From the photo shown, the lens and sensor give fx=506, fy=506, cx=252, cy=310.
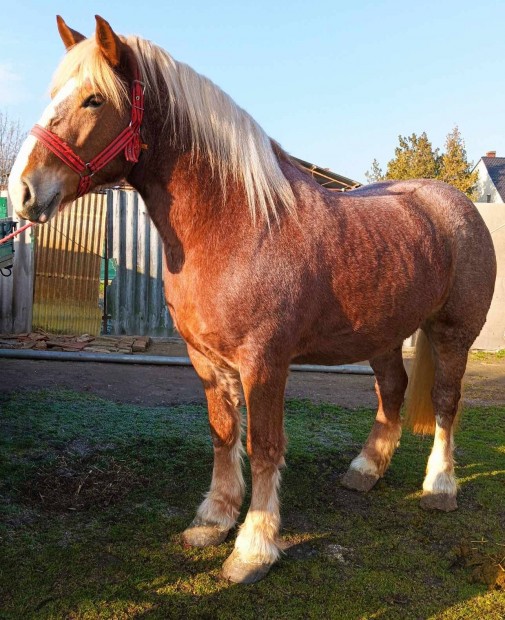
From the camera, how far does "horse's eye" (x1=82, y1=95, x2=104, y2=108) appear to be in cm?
205

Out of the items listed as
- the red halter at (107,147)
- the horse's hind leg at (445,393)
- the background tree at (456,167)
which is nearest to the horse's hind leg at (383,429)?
the horse's hind leg at (445,393)

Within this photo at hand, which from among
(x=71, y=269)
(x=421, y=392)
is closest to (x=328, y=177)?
(x=71, y=269)

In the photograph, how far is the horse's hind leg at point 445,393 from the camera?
10.4ft

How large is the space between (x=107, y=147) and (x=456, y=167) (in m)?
20.3

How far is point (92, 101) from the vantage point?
2061 millimetres

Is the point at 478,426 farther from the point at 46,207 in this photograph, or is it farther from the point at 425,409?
the point at 46,207

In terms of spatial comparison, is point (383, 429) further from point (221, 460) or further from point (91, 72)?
point (91, 72)

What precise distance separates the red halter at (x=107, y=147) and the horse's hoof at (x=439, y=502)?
2.54 m

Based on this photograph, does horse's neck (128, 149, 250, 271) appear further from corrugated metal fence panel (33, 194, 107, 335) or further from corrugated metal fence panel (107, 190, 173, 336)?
corrugated metal fence panel (33, 194, 107, 335)

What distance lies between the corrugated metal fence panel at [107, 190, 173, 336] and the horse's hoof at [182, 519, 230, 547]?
23.8 feet

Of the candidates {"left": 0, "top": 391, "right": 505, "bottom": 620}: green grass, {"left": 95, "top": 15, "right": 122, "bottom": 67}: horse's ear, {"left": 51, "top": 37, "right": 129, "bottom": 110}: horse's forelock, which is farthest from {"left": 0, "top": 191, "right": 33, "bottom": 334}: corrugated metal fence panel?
{"left": 95, "top": 15, "right": 122, "bottom": 67}: horse's ear

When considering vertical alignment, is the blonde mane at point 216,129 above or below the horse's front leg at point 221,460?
above

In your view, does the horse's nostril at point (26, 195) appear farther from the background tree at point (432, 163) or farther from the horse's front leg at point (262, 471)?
the background tree at point (432, 163)

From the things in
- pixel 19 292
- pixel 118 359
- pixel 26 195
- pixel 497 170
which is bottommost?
pixel 118 359
